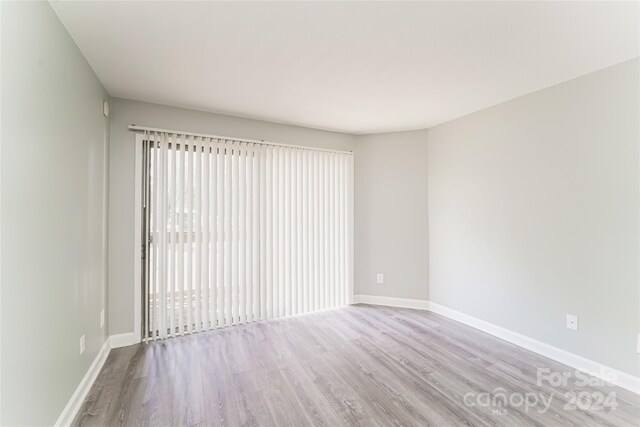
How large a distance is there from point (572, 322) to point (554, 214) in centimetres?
94

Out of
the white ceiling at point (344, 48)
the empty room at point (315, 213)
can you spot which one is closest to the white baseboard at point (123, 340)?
the empty room at point (315, 213)

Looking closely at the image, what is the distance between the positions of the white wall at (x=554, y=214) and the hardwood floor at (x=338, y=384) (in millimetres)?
420

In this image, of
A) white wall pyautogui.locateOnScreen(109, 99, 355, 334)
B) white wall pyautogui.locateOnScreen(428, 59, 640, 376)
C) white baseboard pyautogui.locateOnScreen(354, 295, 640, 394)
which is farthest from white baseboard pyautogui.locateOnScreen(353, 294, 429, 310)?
white wall pyautogui.locateOnScreen(109, 99, 355, 334)

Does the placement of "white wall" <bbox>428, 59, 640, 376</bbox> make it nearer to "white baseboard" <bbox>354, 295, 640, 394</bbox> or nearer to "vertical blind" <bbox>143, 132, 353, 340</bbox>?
"white baseboard" <bbox>354, 295, 640, 394</bbox>

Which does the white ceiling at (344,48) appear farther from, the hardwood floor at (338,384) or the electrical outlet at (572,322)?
the hardwood floor at (338,384)

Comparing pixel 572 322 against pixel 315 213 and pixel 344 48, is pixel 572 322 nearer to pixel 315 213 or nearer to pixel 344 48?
pixel 315 213

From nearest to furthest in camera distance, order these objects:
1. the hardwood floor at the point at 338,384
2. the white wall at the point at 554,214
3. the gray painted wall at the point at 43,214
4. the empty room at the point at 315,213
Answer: the gray painted wall at the point at 43,214 → the empty room at the point at 315,213 → the hardwood floor at the point at 338,384 → the white wall at the point at 554,214

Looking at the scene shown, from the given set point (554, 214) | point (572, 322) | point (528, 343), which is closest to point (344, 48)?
point (554, 214)

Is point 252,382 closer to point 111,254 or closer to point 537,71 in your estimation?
point 111,254

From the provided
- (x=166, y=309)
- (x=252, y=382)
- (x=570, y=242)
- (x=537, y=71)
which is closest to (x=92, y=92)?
(x=166, y=309)

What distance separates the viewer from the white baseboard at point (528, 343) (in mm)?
2104

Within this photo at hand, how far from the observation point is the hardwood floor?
69.6 inches

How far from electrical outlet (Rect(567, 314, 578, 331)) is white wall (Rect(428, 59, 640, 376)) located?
0.13 ft

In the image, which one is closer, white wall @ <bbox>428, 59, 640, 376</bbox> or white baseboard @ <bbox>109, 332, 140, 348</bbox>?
white wall @ <bbox>428, 59, 640, 376</bbox>
